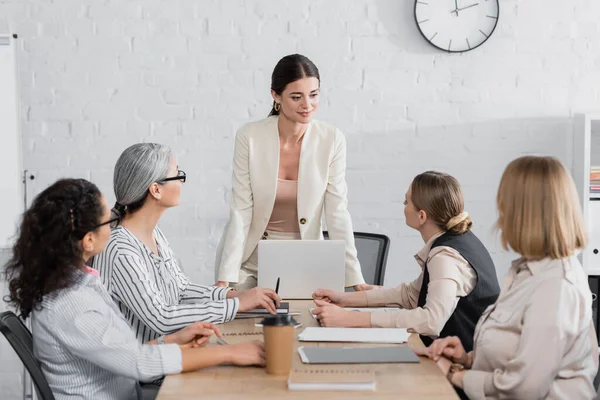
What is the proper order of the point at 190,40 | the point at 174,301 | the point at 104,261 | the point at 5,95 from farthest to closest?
the point at 190,40, the point at 5,95, the point at 174,301, the point at 104,261

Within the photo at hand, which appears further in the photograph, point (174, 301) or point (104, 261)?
point (174, 301)

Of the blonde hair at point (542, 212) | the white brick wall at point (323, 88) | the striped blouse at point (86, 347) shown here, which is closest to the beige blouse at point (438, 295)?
the blonde hair at point (542, 212)

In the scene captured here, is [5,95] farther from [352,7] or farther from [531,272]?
[531,272]

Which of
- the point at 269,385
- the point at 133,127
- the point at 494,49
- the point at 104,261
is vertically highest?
the point at 494,49

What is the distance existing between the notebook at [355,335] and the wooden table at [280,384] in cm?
15

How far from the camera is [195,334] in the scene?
186 cm

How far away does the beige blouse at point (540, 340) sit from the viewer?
1535 mm

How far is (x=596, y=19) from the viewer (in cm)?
384

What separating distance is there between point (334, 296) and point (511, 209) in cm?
87

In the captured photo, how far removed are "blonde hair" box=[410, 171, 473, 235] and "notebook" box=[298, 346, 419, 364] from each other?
0.55 meters

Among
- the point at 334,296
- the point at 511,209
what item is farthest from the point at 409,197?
the point at 511,209

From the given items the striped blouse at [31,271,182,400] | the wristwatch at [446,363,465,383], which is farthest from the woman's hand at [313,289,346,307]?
the striped blouse at [31,271,182,400]

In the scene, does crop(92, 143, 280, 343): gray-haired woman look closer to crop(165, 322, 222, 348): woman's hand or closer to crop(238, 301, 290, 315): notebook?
crop(238, 301, 290, 315): notebook

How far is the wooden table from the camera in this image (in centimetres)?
145
